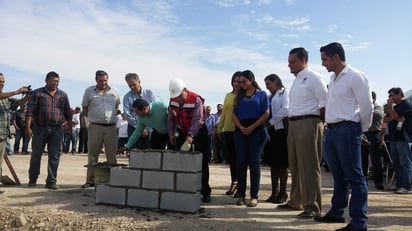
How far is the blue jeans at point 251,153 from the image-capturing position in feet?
16.8

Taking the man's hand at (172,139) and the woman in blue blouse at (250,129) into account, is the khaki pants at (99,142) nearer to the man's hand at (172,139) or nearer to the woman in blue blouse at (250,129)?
the man's hand at (172,139)

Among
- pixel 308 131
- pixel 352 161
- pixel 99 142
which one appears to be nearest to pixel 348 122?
pixel 352 161

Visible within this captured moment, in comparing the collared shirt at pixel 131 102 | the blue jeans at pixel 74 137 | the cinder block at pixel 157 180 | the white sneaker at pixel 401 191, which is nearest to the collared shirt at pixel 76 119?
the blue jeans at pixel 74 137

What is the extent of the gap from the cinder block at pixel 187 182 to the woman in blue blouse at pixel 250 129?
32.4 inches

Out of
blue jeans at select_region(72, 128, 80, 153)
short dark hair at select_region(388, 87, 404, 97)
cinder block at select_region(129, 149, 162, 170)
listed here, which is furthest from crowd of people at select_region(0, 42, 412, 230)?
blue jeans at select_region(72, 128, 80, 153)

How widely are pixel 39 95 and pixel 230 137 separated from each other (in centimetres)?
331

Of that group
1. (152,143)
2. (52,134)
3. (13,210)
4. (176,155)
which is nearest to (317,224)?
(176,155)

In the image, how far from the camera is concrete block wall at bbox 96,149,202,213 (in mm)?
4648

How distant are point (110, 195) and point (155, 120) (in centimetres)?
127

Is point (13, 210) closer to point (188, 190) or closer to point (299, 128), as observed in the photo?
point (188, 190)

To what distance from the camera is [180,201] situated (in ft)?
15.3

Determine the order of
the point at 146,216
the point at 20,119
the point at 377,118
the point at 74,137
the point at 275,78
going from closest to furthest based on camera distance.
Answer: the point at 146,216
the point at 275,78
the point at 377,118
the point at 20,119
the point at 74,137

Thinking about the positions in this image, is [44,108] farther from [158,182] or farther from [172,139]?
[158,182]

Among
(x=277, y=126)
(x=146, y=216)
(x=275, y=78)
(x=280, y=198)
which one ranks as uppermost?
(x=275, y=78)
